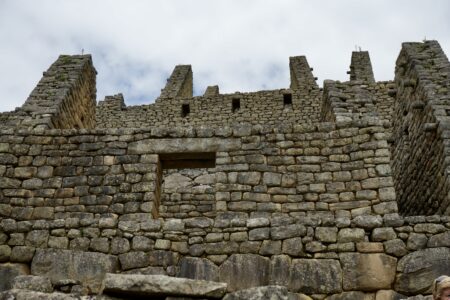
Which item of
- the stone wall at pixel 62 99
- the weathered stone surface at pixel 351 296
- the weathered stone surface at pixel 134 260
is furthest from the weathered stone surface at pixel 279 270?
the stone wall at pixel 62 99

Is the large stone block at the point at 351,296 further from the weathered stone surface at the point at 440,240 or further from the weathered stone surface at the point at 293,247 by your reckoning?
the weathered stone surface at the point at 440,240

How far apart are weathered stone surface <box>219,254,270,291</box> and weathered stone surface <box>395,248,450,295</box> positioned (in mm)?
1482

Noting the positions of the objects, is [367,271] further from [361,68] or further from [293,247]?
[361,68]

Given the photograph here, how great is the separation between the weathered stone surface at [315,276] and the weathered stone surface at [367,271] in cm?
10

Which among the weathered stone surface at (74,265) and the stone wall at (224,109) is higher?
the stone wall at (224,109)

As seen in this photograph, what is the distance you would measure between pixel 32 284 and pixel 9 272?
111 centimetres

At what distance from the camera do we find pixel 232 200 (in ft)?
22.2

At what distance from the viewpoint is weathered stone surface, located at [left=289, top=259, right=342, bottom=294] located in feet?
16.9

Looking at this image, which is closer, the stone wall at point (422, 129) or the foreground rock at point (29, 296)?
the foreground rock at point (29, 296)

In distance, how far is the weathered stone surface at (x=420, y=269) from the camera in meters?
5.14

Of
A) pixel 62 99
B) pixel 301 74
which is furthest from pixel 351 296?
pixel 301 74

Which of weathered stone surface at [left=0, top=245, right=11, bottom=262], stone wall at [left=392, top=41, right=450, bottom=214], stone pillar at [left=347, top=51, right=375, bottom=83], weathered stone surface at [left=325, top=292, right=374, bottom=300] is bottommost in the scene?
weathered stone surface at [left=325, top=292, right=374, bottom=300]

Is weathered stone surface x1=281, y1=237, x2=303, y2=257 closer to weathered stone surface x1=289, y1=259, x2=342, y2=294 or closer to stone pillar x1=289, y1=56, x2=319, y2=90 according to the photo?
weathered stone surface x1=289, y1=259, x2=342, y2=294

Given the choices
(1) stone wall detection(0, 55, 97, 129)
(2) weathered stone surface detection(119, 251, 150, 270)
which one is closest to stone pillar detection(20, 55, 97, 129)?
(1) stone wall detection(0, 55, 97, 129)
